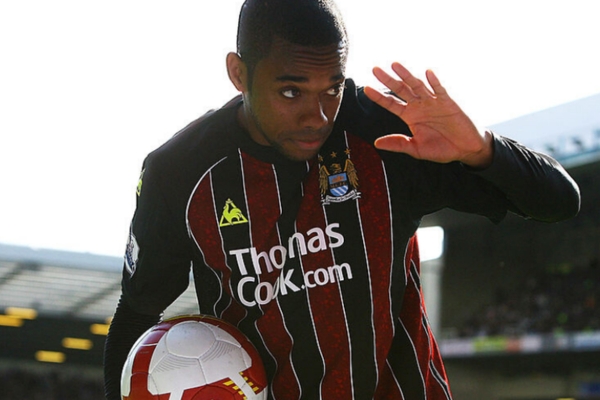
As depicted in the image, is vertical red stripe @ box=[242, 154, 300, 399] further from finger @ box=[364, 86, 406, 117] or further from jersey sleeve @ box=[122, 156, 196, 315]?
finger @ box=[364, 86, 406, 117]

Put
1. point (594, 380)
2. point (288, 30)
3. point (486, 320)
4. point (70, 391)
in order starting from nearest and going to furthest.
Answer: point (288, 30)
point (594, 380)
point (486, 320)
point (70, 391)

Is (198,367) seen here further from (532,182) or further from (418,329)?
(532,182)

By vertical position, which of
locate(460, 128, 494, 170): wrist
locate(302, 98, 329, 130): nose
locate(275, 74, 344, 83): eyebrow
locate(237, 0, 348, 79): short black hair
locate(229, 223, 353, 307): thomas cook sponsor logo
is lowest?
locate(229, 223, 353, 307): thomas cook sponsor logo

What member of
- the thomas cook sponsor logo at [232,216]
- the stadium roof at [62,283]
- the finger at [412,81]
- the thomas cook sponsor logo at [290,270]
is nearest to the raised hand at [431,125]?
the finger at [412,81]

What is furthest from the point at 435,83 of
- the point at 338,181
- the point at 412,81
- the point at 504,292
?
the point at 504,292

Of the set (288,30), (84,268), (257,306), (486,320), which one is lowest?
(486,320)

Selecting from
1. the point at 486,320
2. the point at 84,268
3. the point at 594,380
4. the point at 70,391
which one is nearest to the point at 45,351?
the point at 70,391

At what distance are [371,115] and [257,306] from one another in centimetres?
63

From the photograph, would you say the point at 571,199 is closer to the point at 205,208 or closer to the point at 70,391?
the point at 205,208

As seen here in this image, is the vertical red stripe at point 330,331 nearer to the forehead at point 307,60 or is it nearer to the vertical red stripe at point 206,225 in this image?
the vertical red stripe at point 206,225

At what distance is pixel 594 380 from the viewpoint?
20547 mm

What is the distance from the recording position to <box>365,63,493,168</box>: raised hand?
2.21 m

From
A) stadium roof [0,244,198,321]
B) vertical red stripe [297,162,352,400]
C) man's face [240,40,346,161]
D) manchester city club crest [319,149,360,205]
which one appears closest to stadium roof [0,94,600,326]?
stadium roof [0,244,198,321]

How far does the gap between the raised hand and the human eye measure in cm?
18
